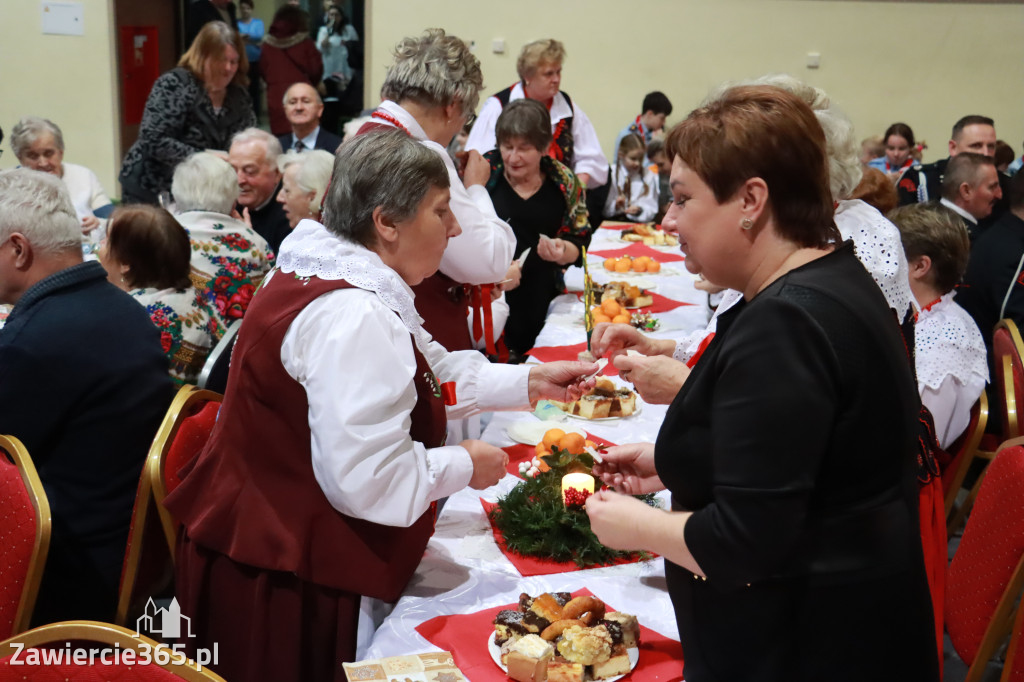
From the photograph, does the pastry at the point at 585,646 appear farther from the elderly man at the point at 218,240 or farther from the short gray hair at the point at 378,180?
the elderly man at the point at 218,240

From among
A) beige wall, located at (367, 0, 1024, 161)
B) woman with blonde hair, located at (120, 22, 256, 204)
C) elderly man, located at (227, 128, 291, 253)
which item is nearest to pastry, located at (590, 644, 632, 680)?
elderly man, located at (227, 128, 291, 253)

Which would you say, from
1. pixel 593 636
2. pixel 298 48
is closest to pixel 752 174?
pixel 593 636

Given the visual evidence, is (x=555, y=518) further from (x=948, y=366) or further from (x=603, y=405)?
(x=948, y=366)

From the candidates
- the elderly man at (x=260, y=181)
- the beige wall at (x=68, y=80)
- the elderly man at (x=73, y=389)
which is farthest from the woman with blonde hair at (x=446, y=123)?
the beige wall at (x=68, y=80)

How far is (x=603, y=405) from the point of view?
2.61 meters

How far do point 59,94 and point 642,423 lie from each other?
27.7 feet

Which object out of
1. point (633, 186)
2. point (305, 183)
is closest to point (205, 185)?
point (305, 183)

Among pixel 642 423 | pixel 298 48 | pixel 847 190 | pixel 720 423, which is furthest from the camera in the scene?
pixel 298 48

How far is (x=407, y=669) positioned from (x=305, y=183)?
9.78ft

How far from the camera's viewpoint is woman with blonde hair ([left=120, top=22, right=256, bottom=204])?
5.13 m

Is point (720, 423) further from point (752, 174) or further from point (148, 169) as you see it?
point (148, 169)

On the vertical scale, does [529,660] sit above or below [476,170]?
below

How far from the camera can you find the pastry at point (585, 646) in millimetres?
1447

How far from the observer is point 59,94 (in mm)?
9055
